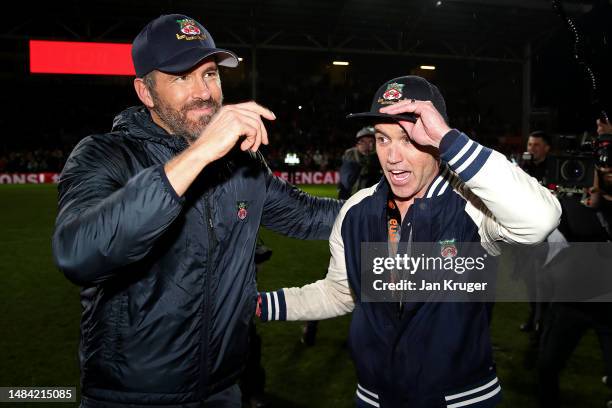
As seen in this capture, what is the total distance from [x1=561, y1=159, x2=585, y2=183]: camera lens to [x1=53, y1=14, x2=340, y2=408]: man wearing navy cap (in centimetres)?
236

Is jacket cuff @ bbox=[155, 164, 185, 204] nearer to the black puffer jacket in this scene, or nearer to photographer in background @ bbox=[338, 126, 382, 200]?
the black puffer jacket

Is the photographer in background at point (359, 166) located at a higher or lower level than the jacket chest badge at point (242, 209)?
higher

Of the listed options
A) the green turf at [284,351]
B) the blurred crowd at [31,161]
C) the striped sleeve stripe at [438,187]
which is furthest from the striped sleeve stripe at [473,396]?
the blurred crowd at [31,161]

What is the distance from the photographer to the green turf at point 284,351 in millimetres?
4219

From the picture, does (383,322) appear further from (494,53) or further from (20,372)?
(494,53)

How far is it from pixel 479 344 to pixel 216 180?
1.38 meters

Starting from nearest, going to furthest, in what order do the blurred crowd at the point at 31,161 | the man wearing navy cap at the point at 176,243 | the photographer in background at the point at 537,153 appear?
the man wearing navy cap at the point at 176,243
the photographer in background at the point at 537,153
the blurred crowd at the point at 31,161

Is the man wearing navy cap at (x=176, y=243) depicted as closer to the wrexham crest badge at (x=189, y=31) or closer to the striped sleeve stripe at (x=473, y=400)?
the wrexham crest badge at (x=189, y=31)

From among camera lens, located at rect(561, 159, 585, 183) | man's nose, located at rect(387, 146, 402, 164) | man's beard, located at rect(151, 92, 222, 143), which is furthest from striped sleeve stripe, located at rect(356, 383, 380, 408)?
camera lens, located at rect(561, 159, 585, 183)

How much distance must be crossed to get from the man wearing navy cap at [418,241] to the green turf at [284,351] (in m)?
2.07

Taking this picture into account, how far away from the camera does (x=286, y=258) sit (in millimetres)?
9086

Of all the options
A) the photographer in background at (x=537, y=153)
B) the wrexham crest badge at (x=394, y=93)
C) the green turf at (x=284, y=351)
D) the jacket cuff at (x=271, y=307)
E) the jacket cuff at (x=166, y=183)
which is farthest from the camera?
the photographer in background at (x=537, y=153)

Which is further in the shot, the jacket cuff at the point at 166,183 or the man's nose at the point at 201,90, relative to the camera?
the man's nose at the point at 201,90

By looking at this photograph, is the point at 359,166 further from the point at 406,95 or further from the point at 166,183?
the point at 166,183
